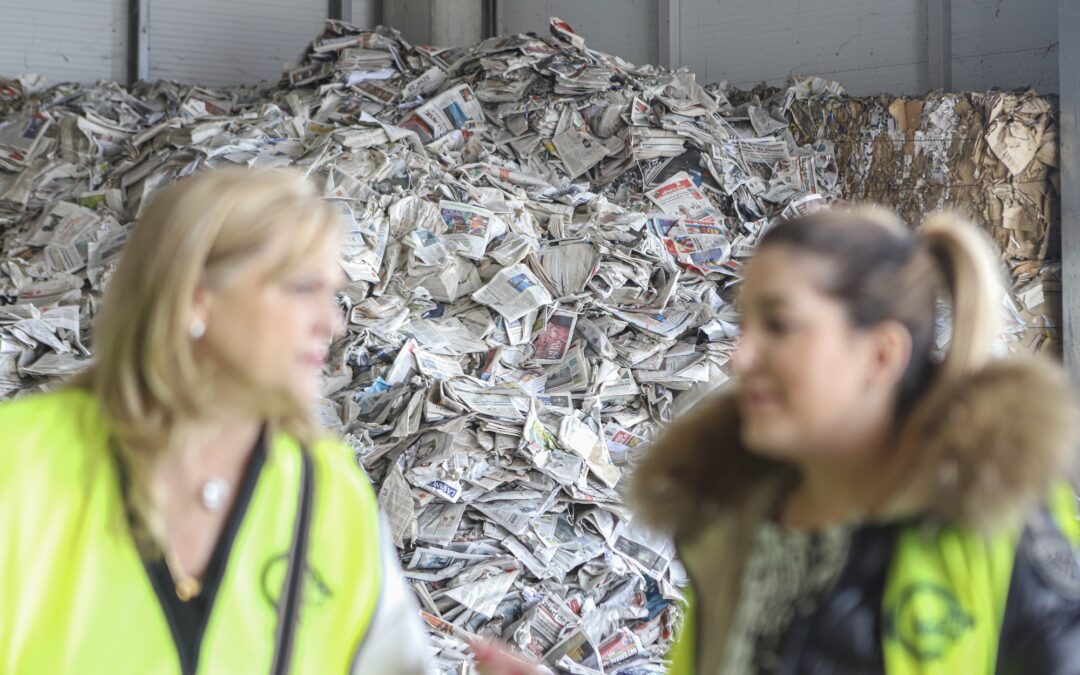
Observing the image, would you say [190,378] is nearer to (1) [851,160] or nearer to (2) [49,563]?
(2) [49,563]

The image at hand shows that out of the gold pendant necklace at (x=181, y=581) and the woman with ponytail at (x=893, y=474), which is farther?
the gold pendant necklace at (x=181, y=581)

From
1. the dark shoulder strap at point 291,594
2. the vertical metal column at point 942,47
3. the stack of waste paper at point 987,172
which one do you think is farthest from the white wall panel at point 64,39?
the dark shoulder strap at point 291,594

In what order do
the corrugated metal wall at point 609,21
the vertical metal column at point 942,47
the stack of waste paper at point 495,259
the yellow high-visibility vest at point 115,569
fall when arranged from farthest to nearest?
the corrugated metal wall at point 609,21 → the vertical metal column at point 942,47 → the stack of waste paper at point 495,259 → the yellow high-visibility vest at point 115,569

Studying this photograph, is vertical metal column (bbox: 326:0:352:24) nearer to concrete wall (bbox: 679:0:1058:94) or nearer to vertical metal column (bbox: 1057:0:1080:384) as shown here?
concrete wall (bbox: 679:0:1058:94)

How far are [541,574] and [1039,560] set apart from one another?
264 cm

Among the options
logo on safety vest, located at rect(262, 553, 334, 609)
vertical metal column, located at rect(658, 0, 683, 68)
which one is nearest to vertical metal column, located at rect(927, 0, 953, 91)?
vertical metal column, located at rect(658, 0, 683, 68)

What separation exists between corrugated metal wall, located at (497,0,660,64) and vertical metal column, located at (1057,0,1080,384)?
2.94 m

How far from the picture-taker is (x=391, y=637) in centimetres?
125

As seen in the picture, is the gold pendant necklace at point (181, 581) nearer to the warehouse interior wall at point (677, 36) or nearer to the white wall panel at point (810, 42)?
the warehouse interior wall at point (677, 36)

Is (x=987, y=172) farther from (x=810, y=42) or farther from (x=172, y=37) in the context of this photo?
(x=172, y=37)

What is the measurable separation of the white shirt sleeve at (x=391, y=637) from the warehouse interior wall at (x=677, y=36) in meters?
5.51

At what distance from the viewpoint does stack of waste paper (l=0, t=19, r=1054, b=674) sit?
360 cm

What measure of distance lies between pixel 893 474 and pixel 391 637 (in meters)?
0.60

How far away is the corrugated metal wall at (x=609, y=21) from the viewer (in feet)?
24.3
